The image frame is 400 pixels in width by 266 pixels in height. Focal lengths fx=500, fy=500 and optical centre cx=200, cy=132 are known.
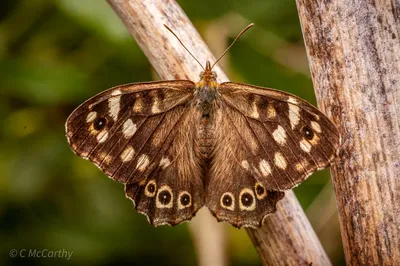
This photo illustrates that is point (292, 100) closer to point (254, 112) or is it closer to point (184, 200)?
point (254, 112)

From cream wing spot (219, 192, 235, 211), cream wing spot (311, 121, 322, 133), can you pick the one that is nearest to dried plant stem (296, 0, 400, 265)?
cream wing spot (311, 121, 322, 133)

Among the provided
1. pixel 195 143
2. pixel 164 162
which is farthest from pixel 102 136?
pixel 195 143

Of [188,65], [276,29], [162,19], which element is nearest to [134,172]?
[188,65]

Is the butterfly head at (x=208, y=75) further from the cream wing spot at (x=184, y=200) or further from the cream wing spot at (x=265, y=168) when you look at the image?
the cream wing spot at (x=184, y=200)

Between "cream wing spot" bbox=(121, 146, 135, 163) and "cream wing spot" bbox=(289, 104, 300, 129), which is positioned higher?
"cream wing spot" bbox=(121, 146, 135, 163)

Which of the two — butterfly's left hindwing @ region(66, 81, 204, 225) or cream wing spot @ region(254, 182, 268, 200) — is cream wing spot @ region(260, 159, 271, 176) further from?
butterfly's left hindwing @ region(66, 81, 204, 225)

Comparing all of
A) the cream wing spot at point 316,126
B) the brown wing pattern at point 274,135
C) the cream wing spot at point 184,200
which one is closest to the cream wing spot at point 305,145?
the brown wing pattern at point 274,135
